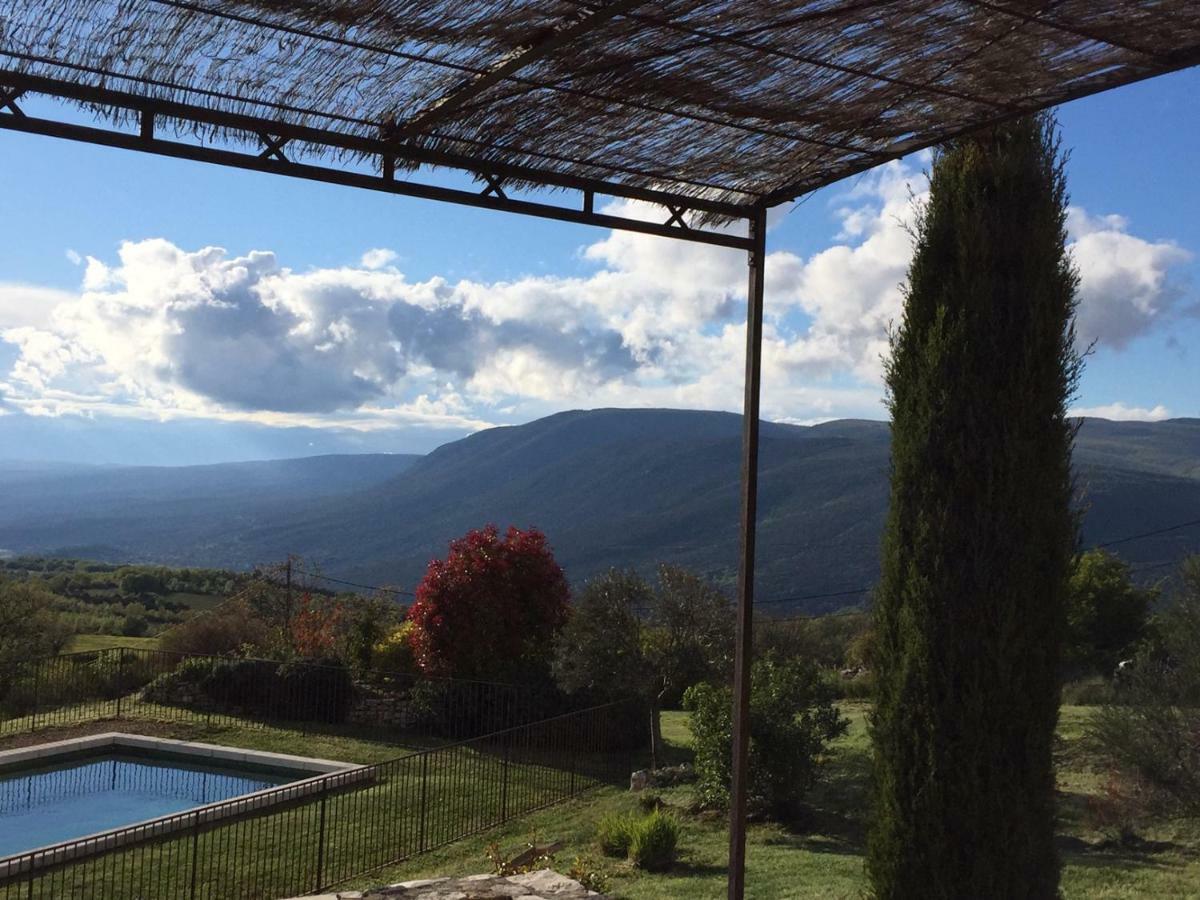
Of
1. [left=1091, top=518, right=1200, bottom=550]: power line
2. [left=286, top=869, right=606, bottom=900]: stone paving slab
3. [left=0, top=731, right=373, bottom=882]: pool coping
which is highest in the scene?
[left=1091, top=518, right=1200, bottom=550]: power line

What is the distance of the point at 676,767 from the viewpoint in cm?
1279

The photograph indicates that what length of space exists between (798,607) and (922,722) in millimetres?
54990

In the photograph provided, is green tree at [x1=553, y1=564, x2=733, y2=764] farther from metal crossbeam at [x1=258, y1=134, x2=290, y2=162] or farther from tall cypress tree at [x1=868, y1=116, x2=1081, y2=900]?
metal crossbeam at [x1=258, y1=134, x2=290, y2=162]

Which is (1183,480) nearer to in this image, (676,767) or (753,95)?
(676,767)

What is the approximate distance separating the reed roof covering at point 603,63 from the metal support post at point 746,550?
87 centimetres

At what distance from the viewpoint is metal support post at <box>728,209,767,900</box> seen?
18.5 ft

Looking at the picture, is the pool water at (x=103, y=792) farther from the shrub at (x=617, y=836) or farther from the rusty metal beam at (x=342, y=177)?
the rusty metal beam at (x=342, y=177)

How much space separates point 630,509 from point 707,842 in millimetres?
104469

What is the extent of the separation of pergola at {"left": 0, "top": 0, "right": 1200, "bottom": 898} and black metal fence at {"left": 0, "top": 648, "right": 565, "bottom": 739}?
11.3 meters

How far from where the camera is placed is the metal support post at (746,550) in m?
5.63

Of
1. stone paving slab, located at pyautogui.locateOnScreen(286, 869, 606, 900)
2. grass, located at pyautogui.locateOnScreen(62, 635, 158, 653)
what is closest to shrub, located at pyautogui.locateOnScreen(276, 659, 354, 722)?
grass, located at pyautogui.locateOnScreen(62, 635, 158, 653)

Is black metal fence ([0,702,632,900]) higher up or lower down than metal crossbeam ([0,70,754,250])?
lower down

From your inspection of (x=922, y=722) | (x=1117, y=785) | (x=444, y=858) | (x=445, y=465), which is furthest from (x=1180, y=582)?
(x=445, y=465)

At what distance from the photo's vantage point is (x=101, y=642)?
85.2 feet
